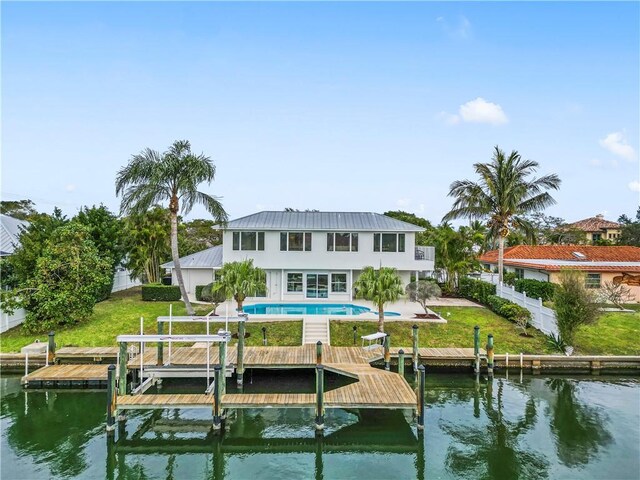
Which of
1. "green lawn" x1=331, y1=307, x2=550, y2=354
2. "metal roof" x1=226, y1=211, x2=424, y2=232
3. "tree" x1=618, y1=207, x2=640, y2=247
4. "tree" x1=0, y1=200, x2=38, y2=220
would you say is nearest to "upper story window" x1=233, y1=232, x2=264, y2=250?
"metal roof" x1=226, y1=211, x2=424, y2=232

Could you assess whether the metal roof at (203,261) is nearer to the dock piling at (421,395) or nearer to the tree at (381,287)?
the tree at (381,287)

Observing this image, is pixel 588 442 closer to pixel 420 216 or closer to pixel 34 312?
pixel 34 312

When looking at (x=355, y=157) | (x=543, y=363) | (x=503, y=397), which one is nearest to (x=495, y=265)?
(x=355, y=157)

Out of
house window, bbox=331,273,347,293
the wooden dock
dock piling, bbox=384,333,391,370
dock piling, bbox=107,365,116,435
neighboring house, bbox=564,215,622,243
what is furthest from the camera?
neighboring house, bbox=564,215,622,243

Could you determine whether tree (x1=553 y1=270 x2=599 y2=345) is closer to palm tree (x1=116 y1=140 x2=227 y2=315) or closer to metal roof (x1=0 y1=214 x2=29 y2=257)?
palm tree (x1=116 y1=140 x2=227 y2=315)

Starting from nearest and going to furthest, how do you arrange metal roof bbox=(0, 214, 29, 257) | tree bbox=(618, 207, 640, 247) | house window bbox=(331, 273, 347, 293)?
metal roof bbox=(0, 214, 29, 257) → house window bbox=(331, 273, 347, 293) → tree bbox=(618, 207, 640, 247)

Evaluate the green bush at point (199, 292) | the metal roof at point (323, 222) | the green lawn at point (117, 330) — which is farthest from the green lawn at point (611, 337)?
the green bush at point (199, 292)
